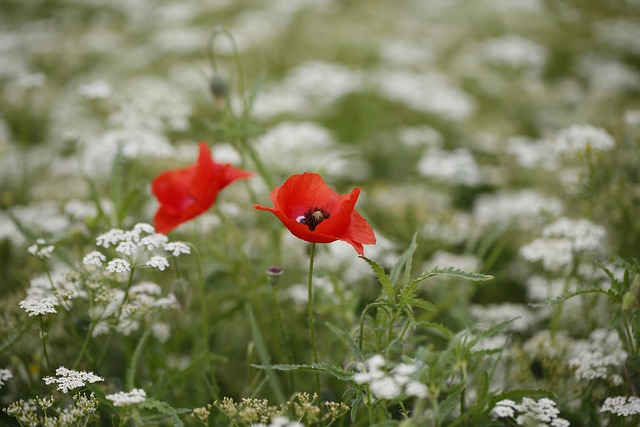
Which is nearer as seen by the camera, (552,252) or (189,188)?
(189,188)

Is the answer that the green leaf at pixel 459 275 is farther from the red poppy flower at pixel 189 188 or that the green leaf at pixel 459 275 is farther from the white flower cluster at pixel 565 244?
the white flower cluster at pixel 565 244

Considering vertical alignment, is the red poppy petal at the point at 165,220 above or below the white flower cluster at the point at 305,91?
above

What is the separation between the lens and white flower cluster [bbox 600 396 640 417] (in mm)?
1385

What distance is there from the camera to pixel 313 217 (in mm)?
1426

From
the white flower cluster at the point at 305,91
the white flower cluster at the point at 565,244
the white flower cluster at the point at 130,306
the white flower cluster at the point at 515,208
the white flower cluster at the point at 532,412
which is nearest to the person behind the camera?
the white flower cluster at the point at 532,412

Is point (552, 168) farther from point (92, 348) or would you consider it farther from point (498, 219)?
point (92, 348)

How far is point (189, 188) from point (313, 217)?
54 cm

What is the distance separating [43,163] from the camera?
3.27m

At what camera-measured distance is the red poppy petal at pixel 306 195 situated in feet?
4.70

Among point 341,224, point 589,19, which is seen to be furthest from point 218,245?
point 589,19

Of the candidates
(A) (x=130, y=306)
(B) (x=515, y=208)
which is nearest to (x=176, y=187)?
(A) (x=130, y=306)

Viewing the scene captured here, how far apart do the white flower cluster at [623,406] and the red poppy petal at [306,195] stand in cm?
89

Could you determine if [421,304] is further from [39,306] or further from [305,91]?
[305,91]

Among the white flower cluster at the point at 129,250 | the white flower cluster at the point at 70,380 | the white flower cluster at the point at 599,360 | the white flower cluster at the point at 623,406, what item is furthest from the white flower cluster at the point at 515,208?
the white flower cluster at the point at 70,380
